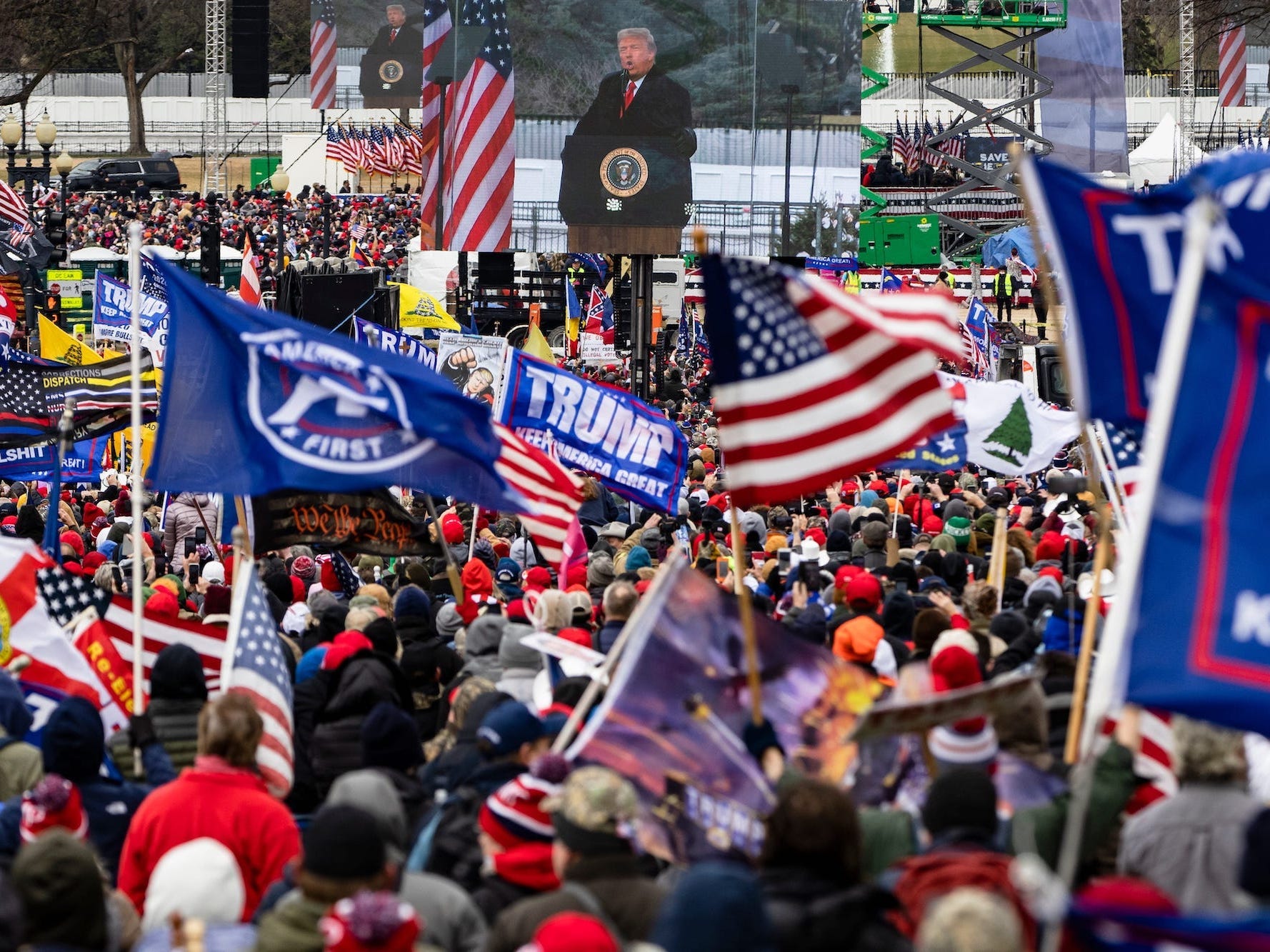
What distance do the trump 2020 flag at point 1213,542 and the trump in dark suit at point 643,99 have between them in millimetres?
28715

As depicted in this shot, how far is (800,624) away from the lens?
8.52 metres

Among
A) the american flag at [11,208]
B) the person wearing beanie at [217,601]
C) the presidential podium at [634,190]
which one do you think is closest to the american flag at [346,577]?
the person wearing beanie at [217,601]

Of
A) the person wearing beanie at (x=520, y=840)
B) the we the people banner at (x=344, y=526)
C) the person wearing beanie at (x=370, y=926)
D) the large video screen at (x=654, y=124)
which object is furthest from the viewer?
the large video screen at (x=654, y=124)

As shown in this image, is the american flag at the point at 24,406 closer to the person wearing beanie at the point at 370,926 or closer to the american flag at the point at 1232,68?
the person wearing beanie at the point at 370,926

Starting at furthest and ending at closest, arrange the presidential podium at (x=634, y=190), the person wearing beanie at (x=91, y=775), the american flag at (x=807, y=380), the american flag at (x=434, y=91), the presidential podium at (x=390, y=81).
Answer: the presidential podium at (x=390, y=81)
the american flag at (x=434, y=91)
the presidential podium at (x=634, y=190)
the american flag at (x=807, y=380)
the person wearing beanie at (x=91, y=775)

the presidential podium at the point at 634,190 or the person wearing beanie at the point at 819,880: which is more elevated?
the presidential podium at the point at 634,190

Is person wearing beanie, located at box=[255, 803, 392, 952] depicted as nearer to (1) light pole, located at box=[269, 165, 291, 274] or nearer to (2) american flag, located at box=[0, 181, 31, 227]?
(2) american flag, located at box=[0, 181, 31, 227]

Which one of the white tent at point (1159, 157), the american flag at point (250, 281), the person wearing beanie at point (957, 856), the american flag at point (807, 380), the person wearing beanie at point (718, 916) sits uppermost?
the white tent at point (1159, 157)

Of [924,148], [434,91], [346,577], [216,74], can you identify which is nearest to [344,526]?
[346,577]

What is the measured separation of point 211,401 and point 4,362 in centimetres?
672

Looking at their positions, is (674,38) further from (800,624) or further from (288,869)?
(288,869)

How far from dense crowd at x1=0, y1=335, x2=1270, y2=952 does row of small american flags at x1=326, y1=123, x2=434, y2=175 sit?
67010mm

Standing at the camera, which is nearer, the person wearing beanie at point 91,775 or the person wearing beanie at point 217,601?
the person wearing beanie at point 91,775

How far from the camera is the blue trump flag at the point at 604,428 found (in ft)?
39.9
